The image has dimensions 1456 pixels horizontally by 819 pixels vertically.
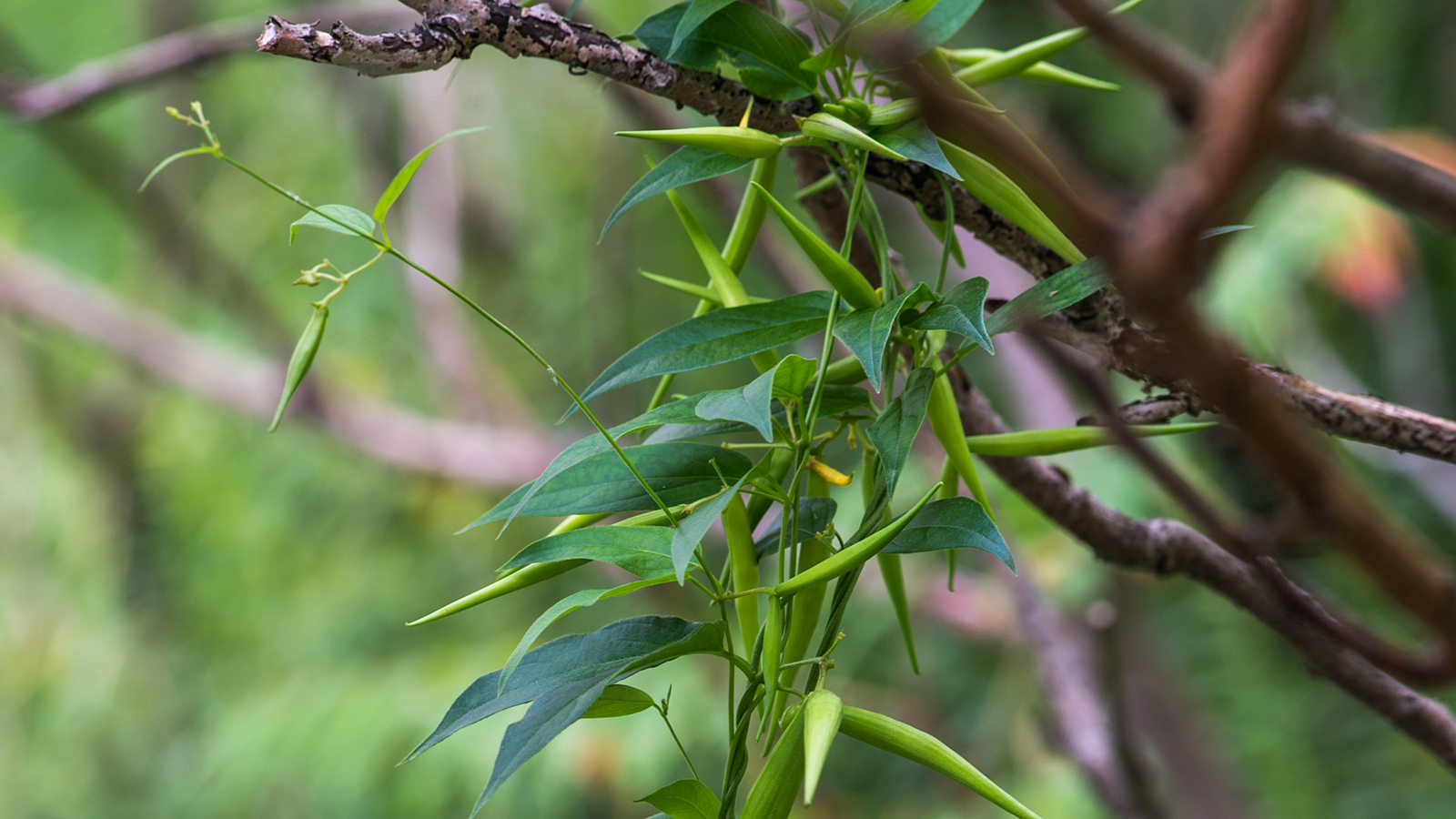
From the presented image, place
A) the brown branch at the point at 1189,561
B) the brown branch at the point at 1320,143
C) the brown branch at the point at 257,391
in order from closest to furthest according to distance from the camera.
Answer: the brown branch at the point at 1320,143, the brown branch at the point at 1189,561, the brown branch at the point at 257,391

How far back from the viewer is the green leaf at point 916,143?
184mm

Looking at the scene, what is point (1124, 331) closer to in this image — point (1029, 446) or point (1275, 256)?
point (1029, 446)

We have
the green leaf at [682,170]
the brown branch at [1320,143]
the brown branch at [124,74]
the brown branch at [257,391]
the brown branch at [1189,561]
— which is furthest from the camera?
the brown branch at [257,391]

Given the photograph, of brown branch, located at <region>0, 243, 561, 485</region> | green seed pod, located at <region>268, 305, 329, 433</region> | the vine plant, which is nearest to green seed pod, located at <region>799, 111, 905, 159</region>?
the vine plant

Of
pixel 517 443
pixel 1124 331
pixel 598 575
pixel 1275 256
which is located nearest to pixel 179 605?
pixel 598 575

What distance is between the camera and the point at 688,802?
0.18m

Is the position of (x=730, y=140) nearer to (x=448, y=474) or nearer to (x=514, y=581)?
(x=514, y=581)

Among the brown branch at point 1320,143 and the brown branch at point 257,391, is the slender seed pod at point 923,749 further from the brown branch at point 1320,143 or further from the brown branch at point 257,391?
the brown branch at point 257,391

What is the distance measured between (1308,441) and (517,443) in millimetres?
1096

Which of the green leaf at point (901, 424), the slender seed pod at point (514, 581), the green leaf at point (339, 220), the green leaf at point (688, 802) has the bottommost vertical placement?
the green leaf at point (688, 802)

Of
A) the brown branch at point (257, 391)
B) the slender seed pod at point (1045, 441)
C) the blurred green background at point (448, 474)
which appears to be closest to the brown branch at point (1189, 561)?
the slender seed pod at point (1045, 441)

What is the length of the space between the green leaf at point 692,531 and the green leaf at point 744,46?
94 mm

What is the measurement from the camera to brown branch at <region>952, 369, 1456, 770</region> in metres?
0.32

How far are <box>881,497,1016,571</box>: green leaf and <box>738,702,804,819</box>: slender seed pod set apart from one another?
0.04 metres
